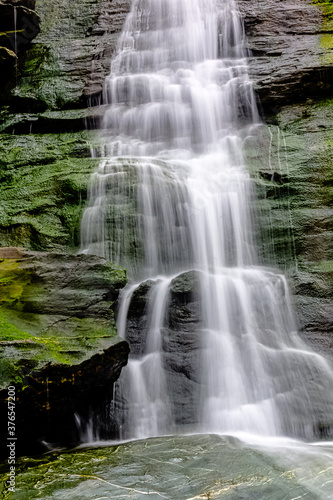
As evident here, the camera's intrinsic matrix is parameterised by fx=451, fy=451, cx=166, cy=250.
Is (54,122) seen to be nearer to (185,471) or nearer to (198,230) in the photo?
(198,230)

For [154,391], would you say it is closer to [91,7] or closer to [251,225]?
[251,225]

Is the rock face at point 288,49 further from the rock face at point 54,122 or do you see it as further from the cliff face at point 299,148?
the rock face at point 54,122

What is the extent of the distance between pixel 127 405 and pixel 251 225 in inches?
156

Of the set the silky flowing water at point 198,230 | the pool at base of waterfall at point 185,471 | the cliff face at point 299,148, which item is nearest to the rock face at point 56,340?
the pool at base of waterfall at point 185,471

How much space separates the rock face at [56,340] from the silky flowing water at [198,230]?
29.2 inches

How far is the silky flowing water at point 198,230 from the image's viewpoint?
5.66 m

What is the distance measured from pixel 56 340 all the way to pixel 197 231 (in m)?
3.59

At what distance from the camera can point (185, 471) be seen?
3918mm

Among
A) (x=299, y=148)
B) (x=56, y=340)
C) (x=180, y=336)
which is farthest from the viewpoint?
(x=299, y=148)

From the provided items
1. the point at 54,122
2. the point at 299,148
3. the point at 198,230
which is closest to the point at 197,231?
the point at 198,230

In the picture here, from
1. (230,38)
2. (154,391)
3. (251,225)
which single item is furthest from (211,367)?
(230,38)

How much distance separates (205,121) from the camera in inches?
407

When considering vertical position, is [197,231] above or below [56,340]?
above

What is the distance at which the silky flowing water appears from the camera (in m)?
5.66
